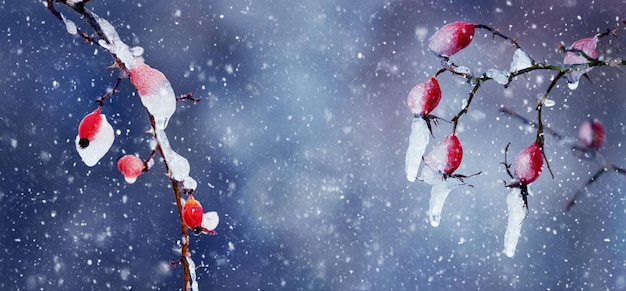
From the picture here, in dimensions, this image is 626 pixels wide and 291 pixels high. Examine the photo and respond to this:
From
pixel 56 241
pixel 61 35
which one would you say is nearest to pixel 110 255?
pixel 56 241

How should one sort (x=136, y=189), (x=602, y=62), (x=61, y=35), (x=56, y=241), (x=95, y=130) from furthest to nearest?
(x=136, y=189) → (x=56, y=241) → (x=61, y=35) → (x=95, y=130) → (x=602, y=62)

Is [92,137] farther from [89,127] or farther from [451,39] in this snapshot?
[451,39]

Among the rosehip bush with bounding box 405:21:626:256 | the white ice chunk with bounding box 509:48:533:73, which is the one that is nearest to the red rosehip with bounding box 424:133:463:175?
the rosehip bush with bounding box 405:21:626:256

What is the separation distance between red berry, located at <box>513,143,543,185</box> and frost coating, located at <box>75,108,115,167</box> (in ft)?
1.48

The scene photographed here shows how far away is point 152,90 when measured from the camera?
2.03 feet

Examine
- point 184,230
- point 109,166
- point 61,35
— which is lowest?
point 184,230

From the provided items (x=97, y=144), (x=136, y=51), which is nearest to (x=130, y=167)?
(x=97, y=144)

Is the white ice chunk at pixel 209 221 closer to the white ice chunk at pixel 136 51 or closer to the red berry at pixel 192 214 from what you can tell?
the red berry at pixel 192 214

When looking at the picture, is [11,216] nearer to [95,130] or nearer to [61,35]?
[61,35]

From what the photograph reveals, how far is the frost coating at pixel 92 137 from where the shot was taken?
0.68m

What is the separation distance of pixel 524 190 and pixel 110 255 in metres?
1.98

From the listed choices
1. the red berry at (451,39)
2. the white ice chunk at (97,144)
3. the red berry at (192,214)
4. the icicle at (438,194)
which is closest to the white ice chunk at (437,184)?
the icicle at (438,194)

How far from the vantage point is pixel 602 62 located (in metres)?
0.56

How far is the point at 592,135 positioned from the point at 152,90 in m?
0.52
